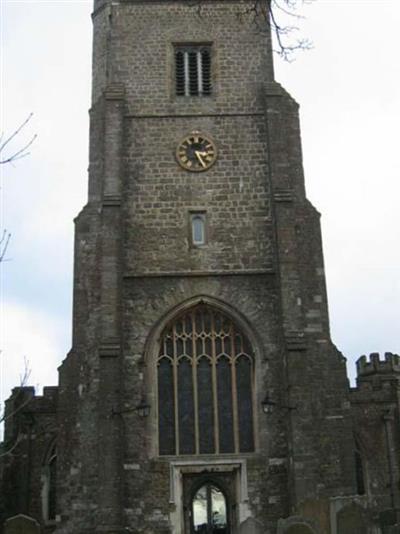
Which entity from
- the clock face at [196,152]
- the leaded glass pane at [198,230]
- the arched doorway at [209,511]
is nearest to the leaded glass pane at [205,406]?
the arched doorway at [209,511]

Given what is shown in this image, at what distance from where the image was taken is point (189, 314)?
2427 cm

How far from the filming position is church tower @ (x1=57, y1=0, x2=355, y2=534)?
22.4m

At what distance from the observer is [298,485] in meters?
21.5

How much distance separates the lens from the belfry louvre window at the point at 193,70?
2686 cm

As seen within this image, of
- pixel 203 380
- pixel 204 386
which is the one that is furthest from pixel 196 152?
pixel 204 386

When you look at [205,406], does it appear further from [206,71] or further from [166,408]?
[206,71]

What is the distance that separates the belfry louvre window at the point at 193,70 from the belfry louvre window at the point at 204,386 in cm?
710

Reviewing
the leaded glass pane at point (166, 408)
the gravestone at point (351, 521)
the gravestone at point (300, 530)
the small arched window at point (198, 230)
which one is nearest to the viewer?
the gravestone at point (300, 530)

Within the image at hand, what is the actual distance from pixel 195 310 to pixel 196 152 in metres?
4.89

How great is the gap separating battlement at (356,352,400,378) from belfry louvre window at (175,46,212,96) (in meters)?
13.3

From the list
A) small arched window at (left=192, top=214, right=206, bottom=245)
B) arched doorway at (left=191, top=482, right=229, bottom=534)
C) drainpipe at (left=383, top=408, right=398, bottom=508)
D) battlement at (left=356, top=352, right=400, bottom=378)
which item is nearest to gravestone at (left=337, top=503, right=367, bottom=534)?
arched doorway at (left=191, top=482, right=229, bottom=534)

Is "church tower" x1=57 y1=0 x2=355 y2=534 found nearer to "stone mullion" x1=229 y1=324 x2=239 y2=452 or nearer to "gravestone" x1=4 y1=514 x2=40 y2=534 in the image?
"stone mullion" x1=229 y1=324 x2=239 y2=452

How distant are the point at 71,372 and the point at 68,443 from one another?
1.94m

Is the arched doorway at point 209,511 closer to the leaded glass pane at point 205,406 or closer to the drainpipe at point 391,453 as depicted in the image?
the leaded glass pane at point 205,406
